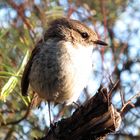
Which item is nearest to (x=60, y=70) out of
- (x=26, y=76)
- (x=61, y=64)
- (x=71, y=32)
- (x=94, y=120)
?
(x=61, y=64)

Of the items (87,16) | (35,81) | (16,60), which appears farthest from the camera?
(87,16)

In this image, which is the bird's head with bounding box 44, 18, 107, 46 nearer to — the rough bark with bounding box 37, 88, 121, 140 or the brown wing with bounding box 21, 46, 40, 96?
the brown wing with bounding box 21, 46, 40, 96

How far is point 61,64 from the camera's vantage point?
534 cm

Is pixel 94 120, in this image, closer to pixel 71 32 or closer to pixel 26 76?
pixel 26 76

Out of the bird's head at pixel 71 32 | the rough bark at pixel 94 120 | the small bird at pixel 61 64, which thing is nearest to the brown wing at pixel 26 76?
the small bird at pixel 61 64

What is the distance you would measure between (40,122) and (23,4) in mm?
1406

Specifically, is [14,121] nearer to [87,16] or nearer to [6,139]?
[6,139]

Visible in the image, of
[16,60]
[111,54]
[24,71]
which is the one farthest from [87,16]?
[24,71]

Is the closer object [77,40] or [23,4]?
[77,40]

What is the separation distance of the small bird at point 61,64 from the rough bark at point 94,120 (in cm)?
127

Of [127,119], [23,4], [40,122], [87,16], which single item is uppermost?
[23,4]

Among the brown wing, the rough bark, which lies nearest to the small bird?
the brown wing

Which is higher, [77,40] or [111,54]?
[77,40]

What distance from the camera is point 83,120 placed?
401 cm
